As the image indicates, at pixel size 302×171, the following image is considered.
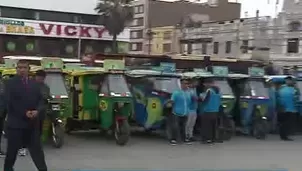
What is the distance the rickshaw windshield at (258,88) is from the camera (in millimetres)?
16109

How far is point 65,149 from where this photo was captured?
1272 cm

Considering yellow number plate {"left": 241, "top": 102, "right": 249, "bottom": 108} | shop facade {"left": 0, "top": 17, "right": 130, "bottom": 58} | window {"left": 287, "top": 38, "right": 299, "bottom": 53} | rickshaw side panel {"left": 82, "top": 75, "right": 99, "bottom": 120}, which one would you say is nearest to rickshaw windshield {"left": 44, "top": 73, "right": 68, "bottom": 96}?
rickshaw side panel {"left": 82, "top": 75, "right": 99, "bottom": 120}

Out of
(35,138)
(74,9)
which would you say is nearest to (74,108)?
(35,138)

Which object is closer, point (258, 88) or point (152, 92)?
point (152, 92)

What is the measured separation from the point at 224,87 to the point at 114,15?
42284 millimetres

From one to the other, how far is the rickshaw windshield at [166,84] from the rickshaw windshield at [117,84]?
0.94 m

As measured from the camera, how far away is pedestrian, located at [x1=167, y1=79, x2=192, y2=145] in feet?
46.7

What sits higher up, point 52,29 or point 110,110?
point 52,29

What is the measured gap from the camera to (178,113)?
1433 cm

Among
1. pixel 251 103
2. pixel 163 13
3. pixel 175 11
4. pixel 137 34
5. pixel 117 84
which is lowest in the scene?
pixel 251 103

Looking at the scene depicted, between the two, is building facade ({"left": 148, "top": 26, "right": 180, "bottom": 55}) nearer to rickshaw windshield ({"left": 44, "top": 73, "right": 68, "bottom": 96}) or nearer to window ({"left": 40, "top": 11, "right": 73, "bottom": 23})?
window ({"left": 40, "top": 11, "right": 73, "bottom": 23})

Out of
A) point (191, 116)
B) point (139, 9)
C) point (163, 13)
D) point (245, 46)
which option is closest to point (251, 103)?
point (191, 116)

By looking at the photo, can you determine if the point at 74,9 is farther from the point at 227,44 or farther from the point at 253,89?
the point at 253,89

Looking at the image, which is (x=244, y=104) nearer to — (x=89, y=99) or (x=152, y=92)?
(x=152, y=92)
